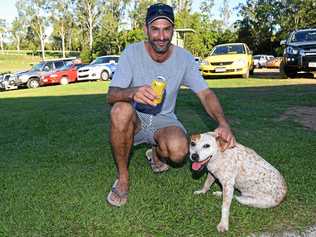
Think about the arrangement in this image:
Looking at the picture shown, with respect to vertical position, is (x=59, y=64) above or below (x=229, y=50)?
below

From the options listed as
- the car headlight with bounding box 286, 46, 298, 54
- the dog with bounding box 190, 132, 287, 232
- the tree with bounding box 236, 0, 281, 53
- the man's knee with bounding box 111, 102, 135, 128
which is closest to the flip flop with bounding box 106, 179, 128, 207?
the man's knee with bounding box 111, 102, 135, 128

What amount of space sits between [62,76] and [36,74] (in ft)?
4.91

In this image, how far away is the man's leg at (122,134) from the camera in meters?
3.93

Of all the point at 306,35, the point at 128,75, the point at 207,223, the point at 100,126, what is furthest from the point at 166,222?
the point at 306,35

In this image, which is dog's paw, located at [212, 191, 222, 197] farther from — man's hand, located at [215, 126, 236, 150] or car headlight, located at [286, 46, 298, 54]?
car headlight, located at [286, 46, 298, 54]

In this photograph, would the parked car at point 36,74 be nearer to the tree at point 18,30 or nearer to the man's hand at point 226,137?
the man's hand at point 226,137

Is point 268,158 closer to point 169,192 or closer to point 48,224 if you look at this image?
point 169,192

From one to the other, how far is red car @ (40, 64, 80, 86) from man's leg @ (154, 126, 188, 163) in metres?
22.5

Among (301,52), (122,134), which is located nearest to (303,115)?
(122,134)

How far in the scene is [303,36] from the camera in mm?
17375

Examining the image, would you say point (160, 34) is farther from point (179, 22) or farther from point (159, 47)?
point (179, 22)

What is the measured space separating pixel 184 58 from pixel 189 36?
44.4 m

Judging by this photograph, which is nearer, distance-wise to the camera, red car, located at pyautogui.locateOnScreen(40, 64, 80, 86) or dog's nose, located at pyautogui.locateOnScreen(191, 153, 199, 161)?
dog's nose, located at pyautogui.locateOnScreen(191, 153, 199, 161)

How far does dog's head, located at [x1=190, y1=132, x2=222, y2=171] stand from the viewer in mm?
3469
